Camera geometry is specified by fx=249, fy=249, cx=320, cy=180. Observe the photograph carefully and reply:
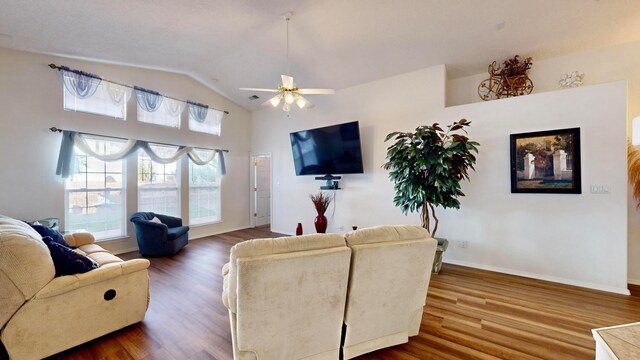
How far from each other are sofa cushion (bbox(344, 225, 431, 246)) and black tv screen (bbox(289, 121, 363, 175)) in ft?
9.61

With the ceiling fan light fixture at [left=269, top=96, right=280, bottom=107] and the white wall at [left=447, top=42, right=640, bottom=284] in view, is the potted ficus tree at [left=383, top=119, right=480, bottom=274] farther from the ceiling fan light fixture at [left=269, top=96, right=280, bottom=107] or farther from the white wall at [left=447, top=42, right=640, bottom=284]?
the ceiling fan light fixture at [left=269, top=96, right=280, bottom=107]

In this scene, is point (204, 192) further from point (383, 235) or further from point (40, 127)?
point (383, 235)

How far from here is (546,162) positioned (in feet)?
11.3

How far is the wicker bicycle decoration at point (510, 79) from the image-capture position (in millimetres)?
3766

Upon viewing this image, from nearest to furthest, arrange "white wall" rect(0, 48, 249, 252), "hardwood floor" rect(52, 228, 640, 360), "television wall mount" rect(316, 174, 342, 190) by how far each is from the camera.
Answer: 1. "hardwood floor" rect(52, 228, 640, 360)
2. "white wall" rect(0, 48, 249, 252)
3. "television wall mount" rect(316, 174, 342, 190)

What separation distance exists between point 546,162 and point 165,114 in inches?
267

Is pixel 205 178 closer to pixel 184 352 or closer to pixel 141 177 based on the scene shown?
pixel 141 177

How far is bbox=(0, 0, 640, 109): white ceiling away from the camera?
295 centimetres

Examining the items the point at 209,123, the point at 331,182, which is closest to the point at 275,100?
the point at 331,182

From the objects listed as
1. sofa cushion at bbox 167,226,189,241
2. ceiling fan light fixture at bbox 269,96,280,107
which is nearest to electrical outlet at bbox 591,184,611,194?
ceiling fan light fixture at bbox 269,96,280,107

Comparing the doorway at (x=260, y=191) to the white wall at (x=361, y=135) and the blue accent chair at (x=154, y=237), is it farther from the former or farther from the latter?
the blue accent chair at (x=154, y=237)

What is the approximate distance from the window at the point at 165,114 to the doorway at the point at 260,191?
2.16 meters

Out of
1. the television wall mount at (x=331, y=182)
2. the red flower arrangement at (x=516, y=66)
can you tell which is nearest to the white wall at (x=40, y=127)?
the television wall mount at (x=331, y=182)

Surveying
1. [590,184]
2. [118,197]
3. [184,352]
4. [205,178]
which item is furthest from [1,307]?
[590,184]
